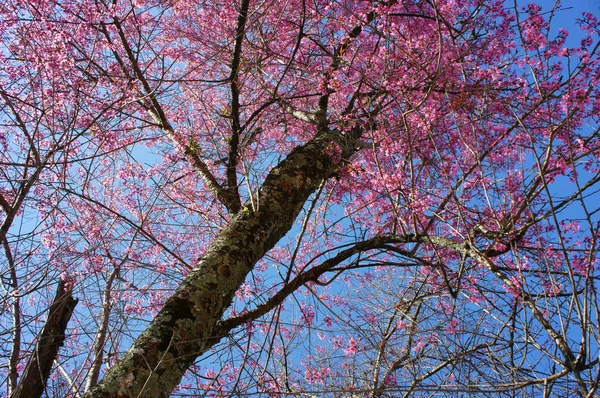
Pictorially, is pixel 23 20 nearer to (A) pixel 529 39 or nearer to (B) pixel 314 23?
(B) pixel 314 23

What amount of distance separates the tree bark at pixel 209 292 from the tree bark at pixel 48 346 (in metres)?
0.80

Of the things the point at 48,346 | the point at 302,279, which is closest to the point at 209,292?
the point at 302,279

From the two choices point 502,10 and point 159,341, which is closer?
point 159,341

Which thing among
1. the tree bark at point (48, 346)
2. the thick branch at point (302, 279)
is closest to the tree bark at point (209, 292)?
the thick branch at point (302, 279)

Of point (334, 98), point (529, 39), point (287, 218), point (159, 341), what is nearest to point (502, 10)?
point (529, 39)

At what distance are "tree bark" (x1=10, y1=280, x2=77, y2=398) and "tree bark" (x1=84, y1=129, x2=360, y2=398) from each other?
0.80 metres

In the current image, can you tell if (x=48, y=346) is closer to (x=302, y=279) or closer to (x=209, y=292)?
(x=209, y=292)

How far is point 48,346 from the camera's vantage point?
2.89 metres

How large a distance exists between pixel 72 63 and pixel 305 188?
2277 millimetres

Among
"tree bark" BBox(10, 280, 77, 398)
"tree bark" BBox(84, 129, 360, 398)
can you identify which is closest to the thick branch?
"tree bark" BBox(84, 129, 360, 398)

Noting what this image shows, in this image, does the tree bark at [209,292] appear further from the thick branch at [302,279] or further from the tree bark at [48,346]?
the tree bark at [48,346]

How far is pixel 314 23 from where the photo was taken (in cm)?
514

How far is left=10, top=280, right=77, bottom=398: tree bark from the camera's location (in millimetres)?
2750

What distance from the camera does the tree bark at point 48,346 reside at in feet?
9.02
